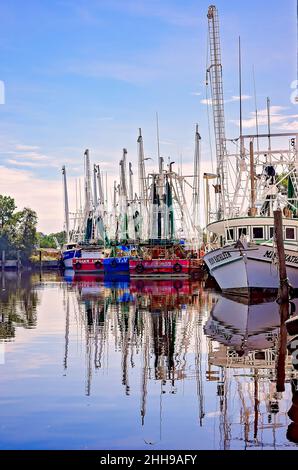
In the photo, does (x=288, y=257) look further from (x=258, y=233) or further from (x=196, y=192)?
(x=196, y=192)

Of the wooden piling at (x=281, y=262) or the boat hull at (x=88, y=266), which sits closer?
the wooden piling at (x=281, y=262)

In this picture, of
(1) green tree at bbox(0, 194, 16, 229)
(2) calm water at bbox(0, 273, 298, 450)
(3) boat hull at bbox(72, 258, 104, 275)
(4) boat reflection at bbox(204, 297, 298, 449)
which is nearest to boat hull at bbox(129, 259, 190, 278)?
(3) boat hull at bbox(72, 258, 104, 275)

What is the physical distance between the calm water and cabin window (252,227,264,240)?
18290mm

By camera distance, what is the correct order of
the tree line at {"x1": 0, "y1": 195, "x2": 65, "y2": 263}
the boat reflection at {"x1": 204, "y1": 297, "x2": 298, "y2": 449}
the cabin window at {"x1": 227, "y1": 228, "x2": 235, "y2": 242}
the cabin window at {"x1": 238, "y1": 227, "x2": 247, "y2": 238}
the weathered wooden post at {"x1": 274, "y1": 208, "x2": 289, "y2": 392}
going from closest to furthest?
1. the boat reflection at {"x1": 204, "y1": 297, "x2": 298, "y2": 449}
2. the weathered wooden post at {"x1": 274, "y1": 208, "x2": 289, "y2": 392}
3. the cabin window at {"x1": 238, "y1": 227, "x2": 247, "y2": 238}
4. the cabin window at {"x1": 227, "y1": 228, "x2": 235, "y2": 242}
5. the tree line at {"x1": 0, "y1": 195, "x2": 65, "y2": 263}

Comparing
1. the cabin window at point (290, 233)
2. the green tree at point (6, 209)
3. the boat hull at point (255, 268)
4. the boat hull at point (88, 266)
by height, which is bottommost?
the boat hull at point (88, 266)

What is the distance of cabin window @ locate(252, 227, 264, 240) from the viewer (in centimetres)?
5050

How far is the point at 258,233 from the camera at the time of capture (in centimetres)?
5066

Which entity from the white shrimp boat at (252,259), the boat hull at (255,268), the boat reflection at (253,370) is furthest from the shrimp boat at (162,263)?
the boat reflection at (253,370)


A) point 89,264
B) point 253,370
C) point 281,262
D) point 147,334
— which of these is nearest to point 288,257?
point 281,262

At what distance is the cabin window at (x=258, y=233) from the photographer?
50.5 m

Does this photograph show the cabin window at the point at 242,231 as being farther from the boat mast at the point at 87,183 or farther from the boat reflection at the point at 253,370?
the boat mast at the point at 87,183

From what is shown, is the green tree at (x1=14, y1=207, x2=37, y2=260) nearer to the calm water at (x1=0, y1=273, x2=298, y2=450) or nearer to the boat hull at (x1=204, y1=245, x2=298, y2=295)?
the boat hull at (x1=204, y1=245, x2=298, y2=295)

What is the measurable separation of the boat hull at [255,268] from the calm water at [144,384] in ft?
47.0
